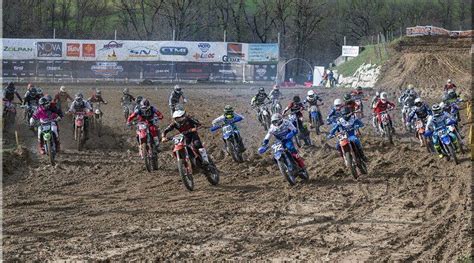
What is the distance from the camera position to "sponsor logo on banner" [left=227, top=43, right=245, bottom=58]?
143 ft

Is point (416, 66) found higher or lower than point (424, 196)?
higher

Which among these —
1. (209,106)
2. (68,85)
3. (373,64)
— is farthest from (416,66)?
(68,85)

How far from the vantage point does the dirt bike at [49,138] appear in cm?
1653

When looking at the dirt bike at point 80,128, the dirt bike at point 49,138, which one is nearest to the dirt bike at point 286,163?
the dirt bike at point 49,138

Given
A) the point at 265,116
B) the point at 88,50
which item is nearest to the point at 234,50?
the point at 88,50

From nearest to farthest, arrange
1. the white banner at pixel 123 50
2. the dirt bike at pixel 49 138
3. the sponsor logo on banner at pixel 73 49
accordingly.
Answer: the dirt bike at pixel 49 138
the white banner at pixel 123 50
the sponsor logo on banner at pixel 73 49

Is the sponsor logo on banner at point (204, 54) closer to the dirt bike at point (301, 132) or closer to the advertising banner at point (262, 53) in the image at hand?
the advertising banner at point (262, 53)

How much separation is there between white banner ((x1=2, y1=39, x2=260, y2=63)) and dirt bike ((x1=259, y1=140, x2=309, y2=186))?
3057 cm

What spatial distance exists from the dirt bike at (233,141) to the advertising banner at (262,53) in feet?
92.1

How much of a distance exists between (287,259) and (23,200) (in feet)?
20.2

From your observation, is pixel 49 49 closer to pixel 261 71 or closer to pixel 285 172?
pixel 261 71

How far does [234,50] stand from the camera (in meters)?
43.8

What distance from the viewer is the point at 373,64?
44375 mm

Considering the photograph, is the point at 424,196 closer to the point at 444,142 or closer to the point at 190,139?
the point at 444,142
